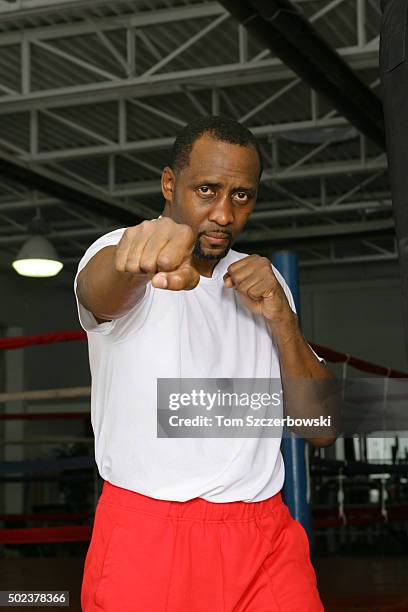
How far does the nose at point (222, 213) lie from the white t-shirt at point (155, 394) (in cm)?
13

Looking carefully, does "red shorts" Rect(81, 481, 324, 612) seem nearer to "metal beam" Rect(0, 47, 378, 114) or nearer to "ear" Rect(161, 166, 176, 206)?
"ear" Rect(161, 166, 176, 206)

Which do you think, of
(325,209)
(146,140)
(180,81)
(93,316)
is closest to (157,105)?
(146,140)

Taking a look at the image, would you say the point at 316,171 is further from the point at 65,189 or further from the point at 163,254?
the point at 163,254

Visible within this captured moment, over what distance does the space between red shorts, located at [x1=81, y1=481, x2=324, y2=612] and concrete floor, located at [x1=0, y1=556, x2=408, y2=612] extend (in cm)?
127

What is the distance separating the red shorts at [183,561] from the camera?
3.86ft

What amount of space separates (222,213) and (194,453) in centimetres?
33

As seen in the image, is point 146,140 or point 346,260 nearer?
point 146,140

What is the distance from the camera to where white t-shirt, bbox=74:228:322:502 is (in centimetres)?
118

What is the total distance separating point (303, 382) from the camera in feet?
4.25

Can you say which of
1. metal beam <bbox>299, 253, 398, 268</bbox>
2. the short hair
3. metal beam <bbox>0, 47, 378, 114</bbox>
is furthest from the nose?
metal beam <bbox>299, 253, 398, 268</bbox>

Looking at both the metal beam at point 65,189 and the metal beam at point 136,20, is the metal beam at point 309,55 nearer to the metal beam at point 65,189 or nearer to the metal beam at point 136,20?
the metal beam at point 136,20

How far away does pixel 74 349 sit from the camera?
12.3 metres

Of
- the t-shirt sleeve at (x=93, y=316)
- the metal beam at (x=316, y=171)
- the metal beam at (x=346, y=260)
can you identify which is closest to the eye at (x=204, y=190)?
the t-shirt sleeve at (x=93, y=316)

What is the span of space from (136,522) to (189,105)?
6236mm
